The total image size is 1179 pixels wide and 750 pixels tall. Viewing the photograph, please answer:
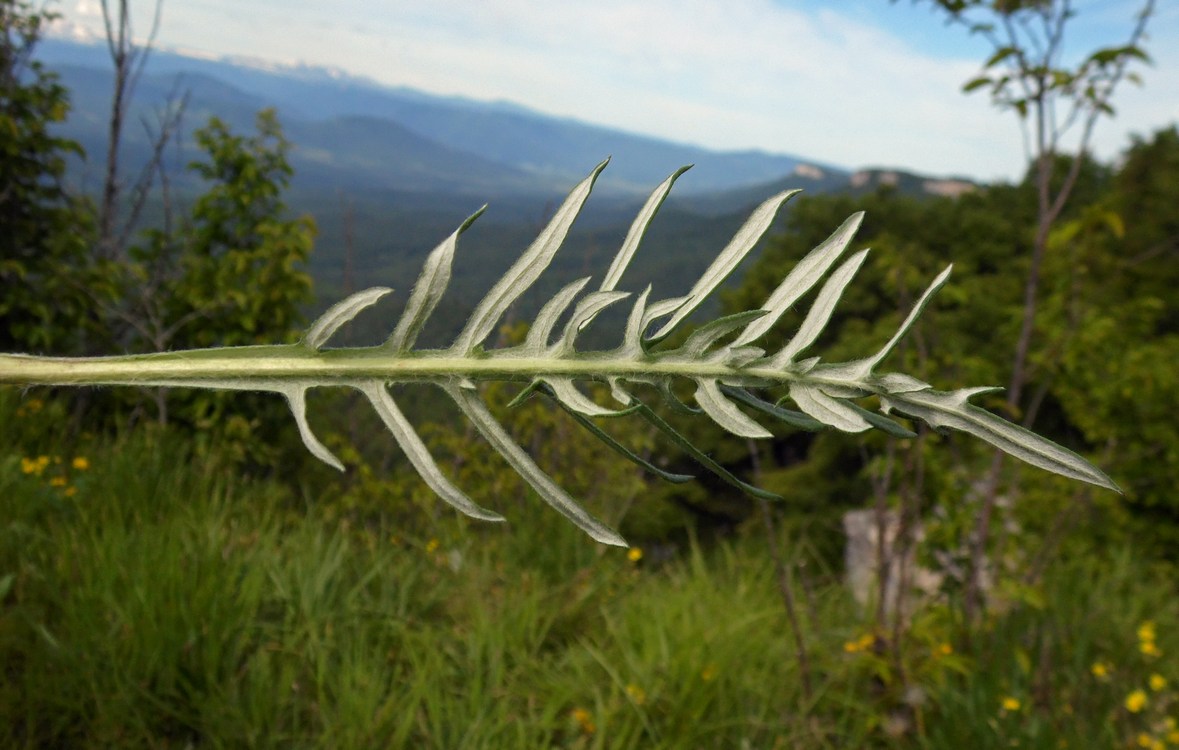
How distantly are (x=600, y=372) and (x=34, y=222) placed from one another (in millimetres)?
6027

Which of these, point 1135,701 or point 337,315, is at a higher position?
point 337,315

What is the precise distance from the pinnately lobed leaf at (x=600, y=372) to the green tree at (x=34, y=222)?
5173 millimetres

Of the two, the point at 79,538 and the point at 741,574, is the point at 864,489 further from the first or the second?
the point at 79,538

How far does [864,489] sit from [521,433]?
14760 millimetres

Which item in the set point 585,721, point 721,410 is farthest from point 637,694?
point 721,410

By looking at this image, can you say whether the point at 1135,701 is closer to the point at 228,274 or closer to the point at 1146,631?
the point at 1146,631

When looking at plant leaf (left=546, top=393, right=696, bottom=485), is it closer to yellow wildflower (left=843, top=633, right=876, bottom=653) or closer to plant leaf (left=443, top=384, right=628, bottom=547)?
plant leaf (left=443, top=384, right=628, bottom=547)

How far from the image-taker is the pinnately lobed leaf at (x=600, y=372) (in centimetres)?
34

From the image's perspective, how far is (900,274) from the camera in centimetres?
347

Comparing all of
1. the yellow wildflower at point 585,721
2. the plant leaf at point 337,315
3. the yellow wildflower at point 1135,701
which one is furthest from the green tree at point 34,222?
the yellow wildflower at point 1135,701

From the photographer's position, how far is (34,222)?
204 inches

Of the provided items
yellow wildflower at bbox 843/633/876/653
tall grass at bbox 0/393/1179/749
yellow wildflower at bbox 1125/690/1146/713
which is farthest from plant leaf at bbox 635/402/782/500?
yellow wildflower at bbox 1125/690/1146/713

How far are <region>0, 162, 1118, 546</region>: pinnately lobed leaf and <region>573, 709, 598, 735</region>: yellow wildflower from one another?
99.5 inches

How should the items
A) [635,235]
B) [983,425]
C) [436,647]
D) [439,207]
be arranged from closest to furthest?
1. [983,425]
2. [635,235]
3. [436,647]
4. [439,207]
